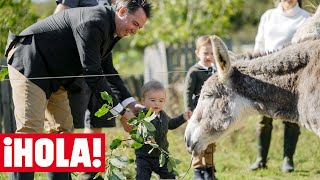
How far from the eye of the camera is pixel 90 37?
639 cm

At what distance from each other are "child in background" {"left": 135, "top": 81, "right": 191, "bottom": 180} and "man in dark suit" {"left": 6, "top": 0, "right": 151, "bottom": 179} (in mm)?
450

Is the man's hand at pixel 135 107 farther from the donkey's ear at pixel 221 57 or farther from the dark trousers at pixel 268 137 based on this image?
the dark trousers at pixel 268 137

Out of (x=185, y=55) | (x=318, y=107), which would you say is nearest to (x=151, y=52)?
(x=185, y=55)

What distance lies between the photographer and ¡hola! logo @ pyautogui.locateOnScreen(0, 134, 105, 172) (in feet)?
22.6

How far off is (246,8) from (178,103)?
1376 centimetres

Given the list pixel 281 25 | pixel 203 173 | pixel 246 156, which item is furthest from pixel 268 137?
pixel 203 173

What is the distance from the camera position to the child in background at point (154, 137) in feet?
23.6

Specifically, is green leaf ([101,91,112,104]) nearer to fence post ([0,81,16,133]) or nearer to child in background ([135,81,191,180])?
child in background ([135,81,191,180])

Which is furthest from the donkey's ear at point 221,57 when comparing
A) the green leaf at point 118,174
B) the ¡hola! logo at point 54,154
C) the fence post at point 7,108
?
the fence post at point 7,108

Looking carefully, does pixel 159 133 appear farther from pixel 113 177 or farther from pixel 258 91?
pixel 258 91

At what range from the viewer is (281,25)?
9.32 m

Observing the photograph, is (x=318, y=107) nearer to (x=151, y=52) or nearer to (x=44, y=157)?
(x=44, y=157)

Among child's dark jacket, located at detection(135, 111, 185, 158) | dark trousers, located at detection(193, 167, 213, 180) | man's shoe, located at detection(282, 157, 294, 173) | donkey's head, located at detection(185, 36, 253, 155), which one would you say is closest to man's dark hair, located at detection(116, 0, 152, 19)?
donkey's head, located at detection(185, 36, 253, 155)

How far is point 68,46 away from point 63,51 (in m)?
0.07
